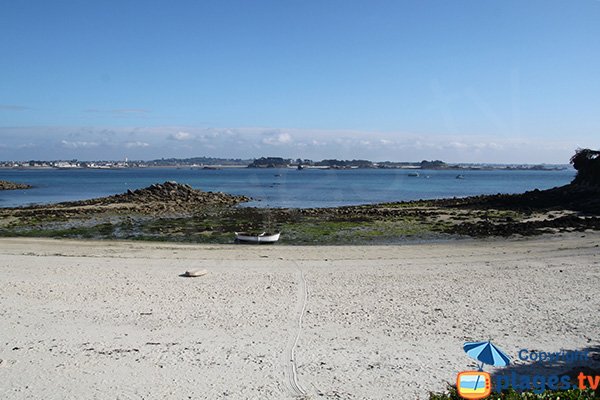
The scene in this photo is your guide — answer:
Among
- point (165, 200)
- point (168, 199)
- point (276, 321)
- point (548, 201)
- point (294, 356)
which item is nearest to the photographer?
point (294, 356)

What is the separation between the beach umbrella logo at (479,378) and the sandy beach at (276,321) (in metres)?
1.20

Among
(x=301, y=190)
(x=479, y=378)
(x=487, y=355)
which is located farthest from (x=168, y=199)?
(x=479, y=378)

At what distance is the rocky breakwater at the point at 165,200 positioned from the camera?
4349 centimetres

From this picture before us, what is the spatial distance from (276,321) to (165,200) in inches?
1541

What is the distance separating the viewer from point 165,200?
4834 centimetres

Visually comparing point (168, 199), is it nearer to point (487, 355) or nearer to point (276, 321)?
point (276, 321)

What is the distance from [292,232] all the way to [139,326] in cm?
1820

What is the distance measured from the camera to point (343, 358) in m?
8.95

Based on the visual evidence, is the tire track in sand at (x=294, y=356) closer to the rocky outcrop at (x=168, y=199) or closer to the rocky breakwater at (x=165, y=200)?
the rocky breakwater at (x=165, y=200)

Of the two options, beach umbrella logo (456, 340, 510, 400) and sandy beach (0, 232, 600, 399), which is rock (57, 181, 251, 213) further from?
beach umbrella logo (456, 340, 510, 400)

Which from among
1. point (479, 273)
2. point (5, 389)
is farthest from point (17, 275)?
point (479, 273)

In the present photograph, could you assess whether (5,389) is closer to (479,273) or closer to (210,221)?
(479,273)

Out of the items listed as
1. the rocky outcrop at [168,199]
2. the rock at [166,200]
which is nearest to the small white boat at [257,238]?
the rock at [166,200]

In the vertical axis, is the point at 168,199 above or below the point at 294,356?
above
